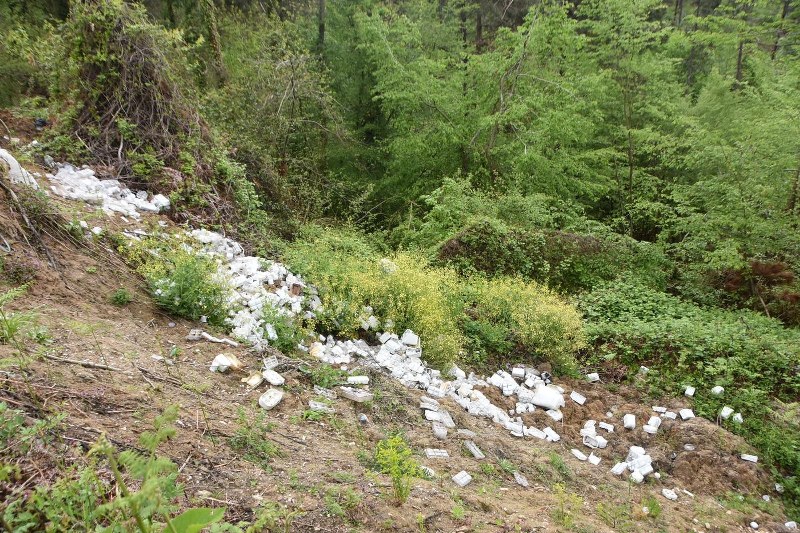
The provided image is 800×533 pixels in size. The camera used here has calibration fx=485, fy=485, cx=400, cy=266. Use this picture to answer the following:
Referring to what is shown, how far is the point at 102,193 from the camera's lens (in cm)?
556

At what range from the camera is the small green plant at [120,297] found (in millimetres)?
3945

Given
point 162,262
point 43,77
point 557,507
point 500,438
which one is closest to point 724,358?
point 500,438

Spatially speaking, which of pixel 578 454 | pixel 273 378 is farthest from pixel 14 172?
pixel 578 454

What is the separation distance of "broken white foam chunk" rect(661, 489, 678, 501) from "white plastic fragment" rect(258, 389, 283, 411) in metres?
3.35

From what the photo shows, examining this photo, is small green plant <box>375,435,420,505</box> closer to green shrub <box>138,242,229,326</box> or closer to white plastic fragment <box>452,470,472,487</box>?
white plastic fragment <box>452,470,472,487</box>

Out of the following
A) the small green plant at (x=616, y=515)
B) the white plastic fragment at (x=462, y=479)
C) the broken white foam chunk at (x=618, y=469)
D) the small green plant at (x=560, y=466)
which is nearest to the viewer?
the white plastic fragment at (x=462, y=479)

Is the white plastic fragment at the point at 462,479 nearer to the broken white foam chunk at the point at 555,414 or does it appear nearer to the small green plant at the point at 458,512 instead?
the small green plant at the point at 458,512

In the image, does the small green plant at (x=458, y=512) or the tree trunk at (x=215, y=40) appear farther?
the tree trunk at (x=215, y=40)

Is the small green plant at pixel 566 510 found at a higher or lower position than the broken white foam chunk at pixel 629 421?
higher

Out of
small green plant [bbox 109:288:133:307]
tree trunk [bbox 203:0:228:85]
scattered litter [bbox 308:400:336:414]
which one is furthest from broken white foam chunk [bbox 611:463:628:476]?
tree trunk [bbox 203:0:228:85]

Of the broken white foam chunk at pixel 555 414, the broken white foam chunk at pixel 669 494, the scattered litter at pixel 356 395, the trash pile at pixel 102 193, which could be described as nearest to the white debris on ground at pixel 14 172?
the trash pile at pixel 102 193

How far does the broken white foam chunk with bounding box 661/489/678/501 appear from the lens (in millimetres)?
4145

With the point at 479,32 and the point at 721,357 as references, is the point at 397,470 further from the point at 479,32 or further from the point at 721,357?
the point at 479,32

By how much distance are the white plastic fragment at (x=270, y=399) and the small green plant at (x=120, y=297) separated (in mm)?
1513
